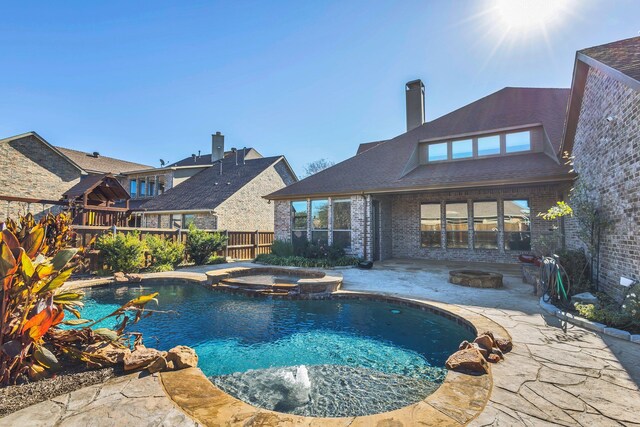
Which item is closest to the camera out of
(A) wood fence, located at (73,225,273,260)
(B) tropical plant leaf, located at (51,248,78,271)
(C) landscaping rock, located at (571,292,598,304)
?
(B) tropical plant leaf, located at (51,248,78,271)

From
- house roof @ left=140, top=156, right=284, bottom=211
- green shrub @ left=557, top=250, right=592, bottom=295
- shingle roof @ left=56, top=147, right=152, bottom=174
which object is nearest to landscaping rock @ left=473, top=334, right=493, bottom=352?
green shrub @ left=557, top=250, right=592, bottom=295

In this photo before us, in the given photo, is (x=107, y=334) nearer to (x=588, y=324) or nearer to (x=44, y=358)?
(x=44, y=358)

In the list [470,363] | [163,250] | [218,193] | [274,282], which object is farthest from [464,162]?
[218,193]

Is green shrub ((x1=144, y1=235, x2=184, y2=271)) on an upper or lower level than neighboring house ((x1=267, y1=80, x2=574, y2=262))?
lower

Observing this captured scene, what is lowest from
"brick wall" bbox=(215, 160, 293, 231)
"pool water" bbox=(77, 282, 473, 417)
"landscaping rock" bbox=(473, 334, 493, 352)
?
"pool water" bbox=(77, 282, 473, 417)

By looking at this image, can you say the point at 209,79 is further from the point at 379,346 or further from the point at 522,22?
the point at 379,346

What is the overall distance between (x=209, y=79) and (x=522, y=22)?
34.0 ft

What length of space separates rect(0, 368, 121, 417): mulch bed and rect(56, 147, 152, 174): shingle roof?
23.2m

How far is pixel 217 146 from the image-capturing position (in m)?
23.7

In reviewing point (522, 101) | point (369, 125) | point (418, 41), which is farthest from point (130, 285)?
point (369, 125)

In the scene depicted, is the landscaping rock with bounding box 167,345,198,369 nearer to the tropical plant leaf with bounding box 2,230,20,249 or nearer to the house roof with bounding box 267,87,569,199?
the tropical plant leaf with bounding box 2,230,20,249

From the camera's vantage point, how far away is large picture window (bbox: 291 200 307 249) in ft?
43.3

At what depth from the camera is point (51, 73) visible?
10.8 metres

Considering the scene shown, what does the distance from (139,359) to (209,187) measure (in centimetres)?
1770
